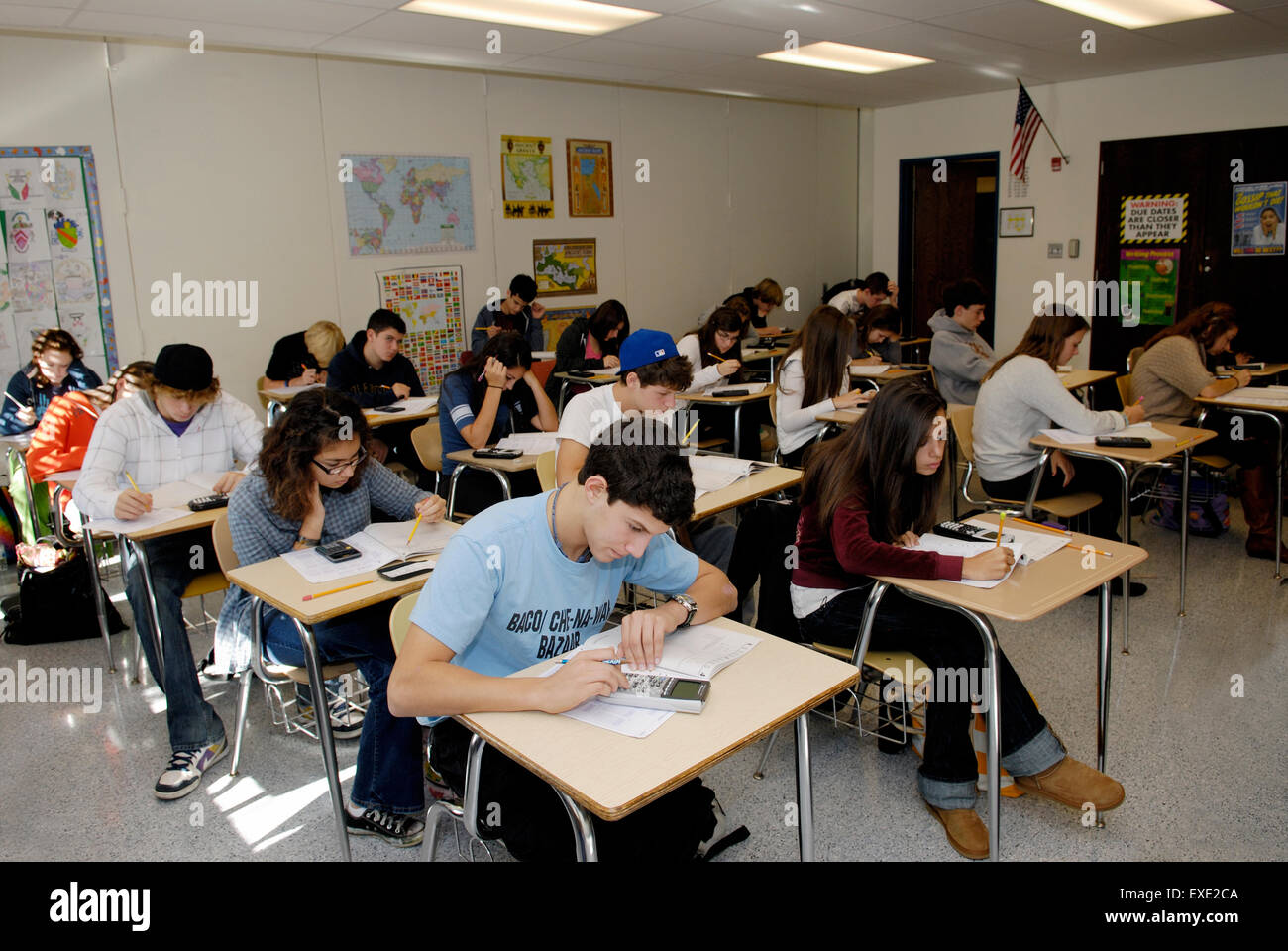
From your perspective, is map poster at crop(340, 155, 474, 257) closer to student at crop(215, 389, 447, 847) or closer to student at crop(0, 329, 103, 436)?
student at crop(0, 329, 103, 436)

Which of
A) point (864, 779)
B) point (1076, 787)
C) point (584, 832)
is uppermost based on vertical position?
point (584, 832)

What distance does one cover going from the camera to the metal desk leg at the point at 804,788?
189 centimetres

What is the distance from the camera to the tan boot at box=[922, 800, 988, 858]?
2.44 m

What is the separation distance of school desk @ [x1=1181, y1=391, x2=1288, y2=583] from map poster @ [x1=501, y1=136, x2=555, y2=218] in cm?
468

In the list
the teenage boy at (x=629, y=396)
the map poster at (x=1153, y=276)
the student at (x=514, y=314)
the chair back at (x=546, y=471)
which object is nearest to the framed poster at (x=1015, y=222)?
the map poster at (x=1153, y=276)

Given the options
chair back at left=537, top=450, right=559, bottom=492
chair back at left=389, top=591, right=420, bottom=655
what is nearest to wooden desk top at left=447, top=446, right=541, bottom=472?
chair back at left=537, top=450, right=559, bottom=492

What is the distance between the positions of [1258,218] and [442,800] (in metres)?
7.60

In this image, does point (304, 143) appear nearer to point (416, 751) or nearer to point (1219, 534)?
point (416, 751)

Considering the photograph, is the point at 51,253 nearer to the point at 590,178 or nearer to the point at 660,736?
the point at 590,178

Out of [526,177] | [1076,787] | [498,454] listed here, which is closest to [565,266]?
[526,177]

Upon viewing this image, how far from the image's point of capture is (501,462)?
3953mm

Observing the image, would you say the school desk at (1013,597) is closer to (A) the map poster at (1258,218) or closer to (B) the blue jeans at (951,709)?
(B) the blue jeans at (951,709)

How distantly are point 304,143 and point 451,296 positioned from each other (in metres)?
1.39
